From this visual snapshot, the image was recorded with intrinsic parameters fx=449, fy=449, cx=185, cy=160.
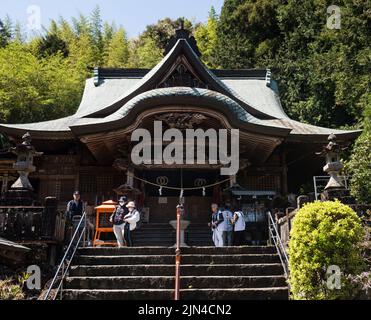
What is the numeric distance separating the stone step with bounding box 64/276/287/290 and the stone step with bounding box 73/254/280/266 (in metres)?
0.62

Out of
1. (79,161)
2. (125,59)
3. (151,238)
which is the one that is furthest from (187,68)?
(125,59)

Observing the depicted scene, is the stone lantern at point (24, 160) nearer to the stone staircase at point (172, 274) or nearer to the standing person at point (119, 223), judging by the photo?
the standing person at point (119, 223)

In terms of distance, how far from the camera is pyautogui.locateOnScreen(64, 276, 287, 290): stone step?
796 cm

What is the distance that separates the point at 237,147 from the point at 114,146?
391 centimetres

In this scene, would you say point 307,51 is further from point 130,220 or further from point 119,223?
point 119,223

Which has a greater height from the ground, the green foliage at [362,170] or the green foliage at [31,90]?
the green foliage at [31,90]

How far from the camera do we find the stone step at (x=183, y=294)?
7660 millimetres

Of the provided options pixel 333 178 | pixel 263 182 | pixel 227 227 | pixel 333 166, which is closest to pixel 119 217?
pixel 227 227

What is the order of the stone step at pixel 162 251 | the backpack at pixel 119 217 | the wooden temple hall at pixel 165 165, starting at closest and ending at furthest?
the stone step at pixel 162 251
the backpack at pixel 119 217
the wooden temple hall at pixel 165 165

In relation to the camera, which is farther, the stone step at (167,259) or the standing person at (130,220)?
the standing person at (130,220)

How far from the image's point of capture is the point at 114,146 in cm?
1434

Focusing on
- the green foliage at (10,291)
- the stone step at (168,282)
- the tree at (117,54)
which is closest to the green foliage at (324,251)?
the stone step at (168,282)

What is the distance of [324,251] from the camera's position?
22.6 feet

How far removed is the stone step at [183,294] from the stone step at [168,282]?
22 centimetres
